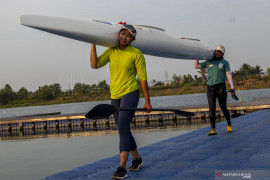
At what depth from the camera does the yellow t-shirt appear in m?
4.14

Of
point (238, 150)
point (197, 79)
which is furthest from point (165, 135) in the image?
point (197, 79)

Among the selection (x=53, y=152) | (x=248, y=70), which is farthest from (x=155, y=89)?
(x=53, y=152)

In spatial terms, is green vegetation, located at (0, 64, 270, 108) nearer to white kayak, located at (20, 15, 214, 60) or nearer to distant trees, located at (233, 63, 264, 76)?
distant trees, located at (233, 63, 264, 76)

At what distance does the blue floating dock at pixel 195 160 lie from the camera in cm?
420

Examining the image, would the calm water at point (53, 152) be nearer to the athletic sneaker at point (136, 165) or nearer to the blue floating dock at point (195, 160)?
the blue floating dock at point (195, 160)

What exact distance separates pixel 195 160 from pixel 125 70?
195 centimetres

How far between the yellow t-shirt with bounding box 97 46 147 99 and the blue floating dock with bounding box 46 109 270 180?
3.83 ft

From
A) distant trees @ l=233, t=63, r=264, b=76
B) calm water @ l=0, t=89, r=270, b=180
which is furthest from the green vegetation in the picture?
calm water @ l=0, t=89, r=270, b=180

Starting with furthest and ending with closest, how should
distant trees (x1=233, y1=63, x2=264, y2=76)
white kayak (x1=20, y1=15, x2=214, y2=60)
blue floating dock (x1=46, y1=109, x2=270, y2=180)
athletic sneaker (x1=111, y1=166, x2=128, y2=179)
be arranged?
1. distant trees (x1=233, y1=63, x2=264, y2=76)
2. white kayak (x1=20, y1=15, x2=214, y2=60)
3. blue floating dock (x1=46, y1=109, x2=270, y2=180)
4. athletic sneaker (x1=111, y1=166, x2=128, y2=179)

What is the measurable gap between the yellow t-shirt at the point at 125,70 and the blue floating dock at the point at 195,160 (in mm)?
1168

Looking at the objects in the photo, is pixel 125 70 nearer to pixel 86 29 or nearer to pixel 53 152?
pixel 86 29

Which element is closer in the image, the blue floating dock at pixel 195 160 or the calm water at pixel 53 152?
the blue floating dock at pixel 195 160

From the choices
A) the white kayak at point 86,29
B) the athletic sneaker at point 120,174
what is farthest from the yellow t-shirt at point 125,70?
the athletic sneaker at point 120,174

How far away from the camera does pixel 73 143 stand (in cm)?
1961
